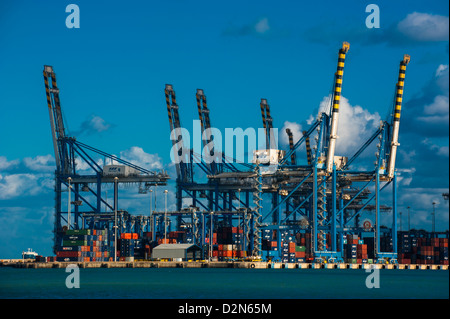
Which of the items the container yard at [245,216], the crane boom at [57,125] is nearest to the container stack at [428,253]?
the container yard at [245,216]

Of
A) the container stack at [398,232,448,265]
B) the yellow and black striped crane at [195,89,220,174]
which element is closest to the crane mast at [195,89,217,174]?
the yellow and black striped crane at [195,89,220,174]

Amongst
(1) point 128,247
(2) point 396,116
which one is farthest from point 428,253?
(1) point 128,247

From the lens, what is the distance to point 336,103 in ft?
374

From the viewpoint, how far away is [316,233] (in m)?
116

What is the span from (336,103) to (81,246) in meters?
37.7

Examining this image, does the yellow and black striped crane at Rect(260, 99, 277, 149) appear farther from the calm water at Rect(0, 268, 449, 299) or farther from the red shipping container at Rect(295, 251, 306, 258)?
the calm water at Rect(0, 268, 449, 299)

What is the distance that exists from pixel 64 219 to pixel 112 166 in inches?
461

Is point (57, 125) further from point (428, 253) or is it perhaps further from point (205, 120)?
point (428, 253)

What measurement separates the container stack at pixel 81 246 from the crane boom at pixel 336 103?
1264 inches

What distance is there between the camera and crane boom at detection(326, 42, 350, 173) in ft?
370

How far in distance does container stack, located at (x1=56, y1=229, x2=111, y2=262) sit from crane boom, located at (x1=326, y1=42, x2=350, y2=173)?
105 ft

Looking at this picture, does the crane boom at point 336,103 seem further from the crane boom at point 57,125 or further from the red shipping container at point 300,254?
the crane boom at point 57,125

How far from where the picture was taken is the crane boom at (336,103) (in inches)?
4444
